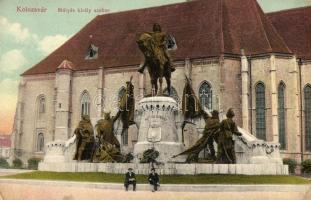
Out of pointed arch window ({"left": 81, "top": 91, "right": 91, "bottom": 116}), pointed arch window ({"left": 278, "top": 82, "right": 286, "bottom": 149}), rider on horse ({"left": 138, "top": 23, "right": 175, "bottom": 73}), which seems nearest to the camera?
rider on horse ({"left": 138, "top": 23, "right": 175, "bottom": 73})

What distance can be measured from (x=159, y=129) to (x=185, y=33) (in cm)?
1899

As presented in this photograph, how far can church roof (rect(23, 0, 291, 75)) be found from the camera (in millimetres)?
31922

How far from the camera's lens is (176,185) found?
470 inches

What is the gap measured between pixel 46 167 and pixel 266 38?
19.8 meters

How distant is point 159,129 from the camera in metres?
16.2

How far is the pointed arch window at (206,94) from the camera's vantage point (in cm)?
3206

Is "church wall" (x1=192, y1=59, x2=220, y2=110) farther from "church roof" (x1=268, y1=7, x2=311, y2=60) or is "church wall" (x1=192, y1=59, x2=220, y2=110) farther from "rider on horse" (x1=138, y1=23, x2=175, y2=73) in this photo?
"rider on horse" (x1=138, y1=23, x2=175, y2=73)

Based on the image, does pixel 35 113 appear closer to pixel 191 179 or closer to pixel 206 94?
pixel 206 94

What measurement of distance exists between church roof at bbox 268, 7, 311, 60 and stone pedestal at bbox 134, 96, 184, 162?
726 inches

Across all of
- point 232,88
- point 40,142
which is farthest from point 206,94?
point 40,142

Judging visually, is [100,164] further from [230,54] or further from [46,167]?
[230,54]

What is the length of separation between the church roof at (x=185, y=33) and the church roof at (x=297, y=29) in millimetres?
1027

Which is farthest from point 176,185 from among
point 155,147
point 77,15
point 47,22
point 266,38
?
point 266,38

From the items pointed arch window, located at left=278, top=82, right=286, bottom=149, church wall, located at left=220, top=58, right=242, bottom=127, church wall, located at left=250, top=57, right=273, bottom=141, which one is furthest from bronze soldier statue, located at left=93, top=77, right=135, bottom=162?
pointed arch window, located at left=278, top=82, right=286, bottom=149
